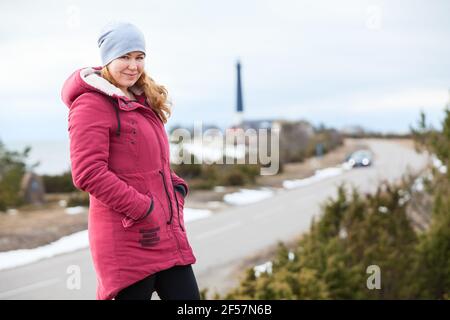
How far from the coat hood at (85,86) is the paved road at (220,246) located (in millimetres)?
4131

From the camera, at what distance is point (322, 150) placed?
35.2m

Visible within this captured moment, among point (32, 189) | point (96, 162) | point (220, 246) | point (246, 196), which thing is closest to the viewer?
point (96, 162)

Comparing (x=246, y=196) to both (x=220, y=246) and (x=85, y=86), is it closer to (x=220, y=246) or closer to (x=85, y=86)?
(x=220, y=246)

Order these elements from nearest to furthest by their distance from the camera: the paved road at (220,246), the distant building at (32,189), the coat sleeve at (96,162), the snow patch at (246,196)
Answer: the coat sleeve at (96,162), the paved road at (220,246), the distant building at (32,189), the snow patch at (246,196)

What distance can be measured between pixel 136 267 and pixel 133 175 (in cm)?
32

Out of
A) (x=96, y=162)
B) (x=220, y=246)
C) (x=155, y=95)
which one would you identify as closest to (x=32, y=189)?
(x=220, y=246)

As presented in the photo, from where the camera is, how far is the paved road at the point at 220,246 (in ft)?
26.6

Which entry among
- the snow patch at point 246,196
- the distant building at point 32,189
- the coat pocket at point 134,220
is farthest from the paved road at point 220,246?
the distant building at point 32,189

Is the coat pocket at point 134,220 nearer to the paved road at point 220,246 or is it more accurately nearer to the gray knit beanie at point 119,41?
the gray knit beanie at point 119,41

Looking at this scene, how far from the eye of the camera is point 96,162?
1.95 meters

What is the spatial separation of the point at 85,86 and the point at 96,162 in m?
0.28

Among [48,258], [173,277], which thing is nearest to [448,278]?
[173,277]

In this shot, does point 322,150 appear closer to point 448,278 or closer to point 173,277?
point 448,278

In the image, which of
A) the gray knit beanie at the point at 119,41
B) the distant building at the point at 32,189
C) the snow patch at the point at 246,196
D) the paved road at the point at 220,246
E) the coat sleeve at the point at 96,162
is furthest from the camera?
the snow patch at the point at 246,196
